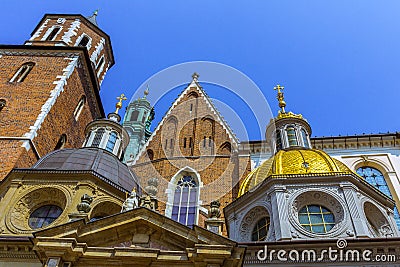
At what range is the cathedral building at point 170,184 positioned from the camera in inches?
377

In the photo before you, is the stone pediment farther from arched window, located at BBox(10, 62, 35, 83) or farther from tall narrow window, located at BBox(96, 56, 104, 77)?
tall narrow window, located at BBox(96, 56, 104, 77)

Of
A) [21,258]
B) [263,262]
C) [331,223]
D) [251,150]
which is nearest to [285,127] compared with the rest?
[251,150]

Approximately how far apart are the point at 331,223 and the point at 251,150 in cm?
813

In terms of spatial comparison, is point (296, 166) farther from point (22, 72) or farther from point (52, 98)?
point (22, 72)

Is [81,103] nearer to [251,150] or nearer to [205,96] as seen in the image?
[205,96]

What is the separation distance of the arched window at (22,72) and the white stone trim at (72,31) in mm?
3496

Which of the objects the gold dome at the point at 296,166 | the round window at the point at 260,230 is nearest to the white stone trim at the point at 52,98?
the gold dome at the point at 296,166

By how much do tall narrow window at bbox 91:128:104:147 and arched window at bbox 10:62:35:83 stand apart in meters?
4.70

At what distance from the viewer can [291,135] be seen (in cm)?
1747

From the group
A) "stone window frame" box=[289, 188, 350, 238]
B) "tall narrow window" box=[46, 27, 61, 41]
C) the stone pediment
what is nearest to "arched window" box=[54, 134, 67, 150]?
"tall narrow window" box=[46, 27, 61, 41]

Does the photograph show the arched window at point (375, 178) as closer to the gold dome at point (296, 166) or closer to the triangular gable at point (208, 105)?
the gold dome at point (296, 166)

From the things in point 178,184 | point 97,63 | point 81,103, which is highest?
point 97,63

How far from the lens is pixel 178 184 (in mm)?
17906

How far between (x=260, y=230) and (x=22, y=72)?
611 inches
